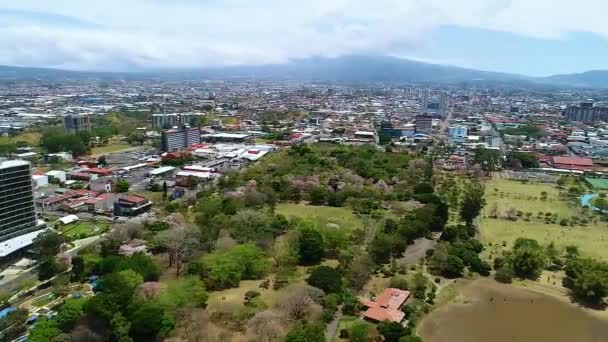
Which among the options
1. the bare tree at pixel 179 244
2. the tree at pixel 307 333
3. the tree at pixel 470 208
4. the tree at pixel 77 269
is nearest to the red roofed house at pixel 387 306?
the tree at pixel 307 333

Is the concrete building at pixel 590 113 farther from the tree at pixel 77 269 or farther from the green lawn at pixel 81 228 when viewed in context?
the tree at pixel 77 269

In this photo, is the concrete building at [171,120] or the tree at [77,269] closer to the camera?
the tree at [77,269]

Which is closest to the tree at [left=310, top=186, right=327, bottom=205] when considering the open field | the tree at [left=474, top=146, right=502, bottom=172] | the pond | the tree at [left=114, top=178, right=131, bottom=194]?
the pond

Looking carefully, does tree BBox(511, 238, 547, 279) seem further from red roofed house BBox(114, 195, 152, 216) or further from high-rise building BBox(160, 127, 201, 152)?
high-rise building BBox(160, 127, 201, 152)

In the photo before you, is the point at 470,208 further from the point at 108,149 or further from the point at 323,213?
the point at 108,149

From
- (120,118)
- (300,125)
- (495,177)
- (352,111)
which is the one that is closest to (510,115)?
(352,111)
